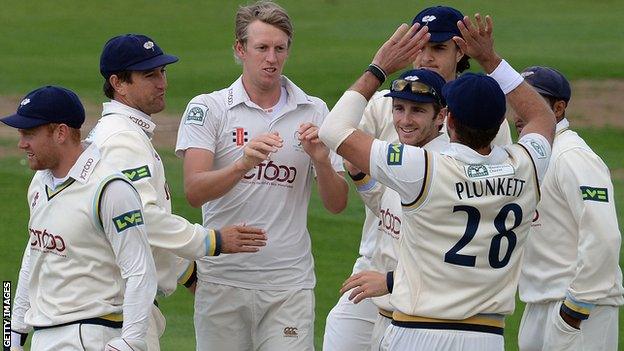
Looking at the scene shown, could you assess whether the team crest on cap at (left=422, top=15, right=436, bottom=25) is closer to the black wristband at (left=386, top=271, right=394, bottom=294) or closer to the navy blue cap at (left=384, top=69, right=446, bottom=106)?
the navy blue cap at (left=384, top=69, right=446, bottom=106)

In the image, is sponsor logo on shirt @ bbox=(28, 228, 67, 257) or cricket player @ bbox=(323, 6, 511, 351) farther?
cricket player @ bbox=(323, 6, 511, 351)

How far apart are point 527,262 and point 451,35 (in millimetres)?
1413

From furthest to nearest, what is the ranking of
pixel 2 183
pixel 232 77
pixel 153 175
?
1. pixel 232 77
2. pixel 2 183
3. pixel 153 175

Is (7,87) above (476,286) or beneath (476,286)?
beneath

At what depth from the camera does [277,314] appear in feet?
27.4

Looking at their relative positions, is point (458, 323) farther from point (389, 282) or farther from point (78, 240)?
point (78, 240)

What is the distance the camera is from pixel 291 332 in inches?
327

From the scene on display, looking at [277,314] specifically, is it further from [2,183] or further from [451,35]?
[2,183]

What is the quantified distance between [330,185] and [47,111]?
187 centimetres

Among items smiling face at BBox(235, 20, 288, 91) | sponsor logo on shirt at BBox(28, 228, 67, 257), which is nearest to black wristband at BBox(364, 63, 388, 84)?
smiling face at BBox(235, 20, 288, 91)

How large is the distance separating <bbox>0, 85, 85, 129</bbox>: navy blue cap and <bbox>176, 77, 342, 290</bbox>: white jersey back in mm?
1212

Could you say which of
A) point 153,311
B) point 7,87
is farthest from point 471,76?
point 7,87

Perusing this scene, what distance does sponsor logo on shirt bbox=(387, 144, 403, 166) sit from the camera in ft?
21.9

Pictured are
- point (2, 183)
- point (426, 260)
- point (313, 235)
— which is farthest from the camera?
point (2, 183)
